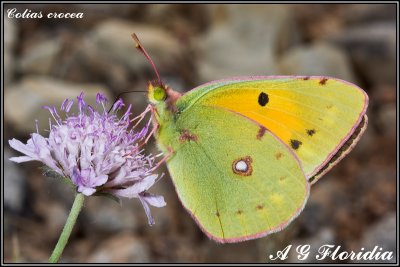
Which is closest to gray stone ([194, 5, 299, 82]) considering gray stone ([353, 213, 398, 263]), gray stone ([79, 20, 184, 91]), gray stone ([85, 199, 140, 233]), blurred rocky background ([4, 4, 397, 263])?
blurred rocky background ([4, 4, 397, 263])

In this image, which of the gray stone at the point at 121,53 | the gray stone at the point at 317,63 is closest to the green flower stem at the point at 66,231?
the gray stone at the point at 121,53

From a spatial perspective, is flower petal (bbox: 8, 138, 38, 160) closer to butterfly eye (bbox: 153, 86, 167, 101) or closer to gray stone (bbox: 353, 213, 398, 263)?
butterfly eye (bbox: 153, 86, 167, 101)

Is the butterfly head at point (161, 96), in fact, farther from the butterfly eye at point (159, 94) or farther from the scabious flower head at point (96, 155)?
the scabious flower head at point (96, 155)

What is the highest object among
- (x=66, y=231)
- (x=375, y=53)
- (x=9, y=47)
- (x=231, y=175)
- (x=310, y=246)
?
(x=66, y=231)

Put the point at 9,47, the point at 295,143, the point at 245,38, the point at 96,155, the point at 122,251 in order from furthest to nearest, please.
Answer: the point at 245,38, the point at 9,47, the point at 122,251, the point at 295,143, the point at 96,155

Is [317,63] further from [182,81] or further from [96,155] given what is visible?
[96,155]

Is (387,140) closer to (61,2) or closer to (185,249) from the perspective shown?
(185,249)

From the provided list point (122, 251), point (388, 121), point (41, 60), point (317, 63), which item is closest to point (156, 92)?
point (122, 251)
